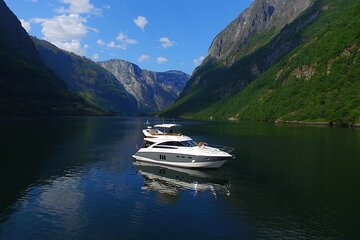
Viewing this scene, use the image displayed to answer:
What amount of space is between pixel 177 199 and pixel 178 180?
1079 centimetres

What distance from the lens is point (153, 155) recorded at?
66.3m

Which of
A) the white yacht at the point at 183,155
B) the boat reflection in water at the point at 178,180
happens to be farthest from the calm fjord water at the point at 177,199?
the white yacht at the point at 183,155

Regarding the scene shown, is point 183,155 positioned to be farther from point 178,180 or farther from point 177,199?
point 177,199

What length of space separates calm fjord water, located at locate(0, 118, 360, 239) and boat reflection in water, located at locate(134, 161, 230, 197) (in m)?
0.15

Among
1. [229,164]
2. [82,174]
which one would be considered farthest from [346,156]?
[82,174]

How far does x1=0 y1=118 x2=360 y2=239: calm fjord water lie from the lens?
108 ft

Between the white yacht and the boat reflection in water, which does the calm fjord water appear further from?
the white yacht

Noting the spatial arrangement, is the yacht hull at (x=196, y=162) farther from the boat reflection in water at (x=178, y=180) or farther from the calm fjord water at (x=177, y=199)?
the calm fjord water at (x=177, y=199)

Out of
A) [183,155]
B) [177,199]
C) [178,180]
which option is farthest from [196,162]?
[177,199]

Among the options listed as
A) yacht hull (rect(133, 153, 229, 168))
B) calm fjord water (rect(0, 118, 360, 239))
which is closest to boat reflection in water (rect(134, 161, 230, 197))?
calm fjord water (rect(0, 118, 360, 239))

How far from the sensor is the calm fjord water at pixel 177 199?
108ft

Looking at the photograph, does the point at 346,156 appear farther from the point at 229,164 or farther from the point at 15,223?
the point at 15,223

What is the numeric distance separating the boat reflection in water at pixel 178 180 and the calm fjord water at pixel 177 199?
0.48 ft

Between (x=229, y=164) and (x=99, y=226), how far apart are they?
3800 centimetres
